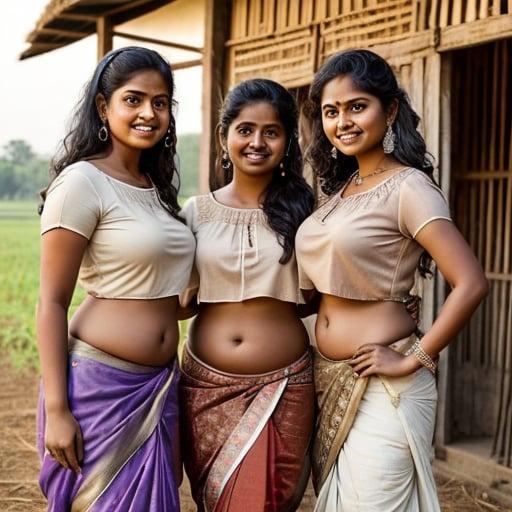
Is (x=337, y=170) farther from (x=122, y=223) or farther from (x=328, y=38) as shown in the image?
(x=328, y=38)

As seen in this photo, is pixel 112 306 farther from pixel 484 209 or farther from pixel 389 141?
pixel 484 209

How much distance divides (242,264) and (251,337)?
268 millimetres

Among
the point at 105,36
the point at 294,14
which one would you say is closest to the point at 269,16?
the point at 294,14

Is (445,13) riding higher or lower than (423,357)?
higher

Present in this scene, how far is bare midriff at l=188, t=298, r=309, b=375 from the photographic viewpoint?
9.34 ft

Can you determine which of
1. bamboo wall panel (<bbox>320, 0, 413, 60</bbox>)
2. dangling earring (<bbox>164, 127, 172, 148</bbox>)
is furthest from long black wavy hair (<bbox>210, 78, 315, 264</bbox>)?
bamboo wall panel (<bbox>320, 0, 413, 60</bbox>)

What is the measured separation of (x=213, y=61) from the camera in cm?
554

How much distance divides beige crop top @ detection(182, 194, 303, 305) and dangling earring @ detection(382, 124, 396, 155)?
528 mm

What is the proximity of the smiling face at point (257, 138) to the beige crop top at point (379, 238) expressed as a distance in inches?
15.4

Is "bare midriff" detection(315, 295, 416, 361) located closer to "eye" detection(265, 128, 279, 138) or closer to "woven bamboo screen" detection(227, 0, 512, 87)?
"eye" detection(265, 128, 279, 138)

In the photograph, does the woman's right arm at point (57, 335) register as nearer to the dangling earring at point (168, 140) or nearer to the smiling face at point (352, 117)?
the dangling earring at point (168, 140)

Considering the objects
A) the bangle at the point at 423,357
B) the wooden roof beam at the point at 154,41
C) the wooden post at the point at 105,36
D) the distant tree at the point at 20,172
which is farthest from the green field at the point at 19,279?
the bangle at the point at 423,357

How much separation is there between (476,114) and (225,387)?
3209mm

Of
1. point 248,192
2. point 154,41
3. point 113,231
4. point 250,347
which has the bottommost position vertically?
point 250,347
